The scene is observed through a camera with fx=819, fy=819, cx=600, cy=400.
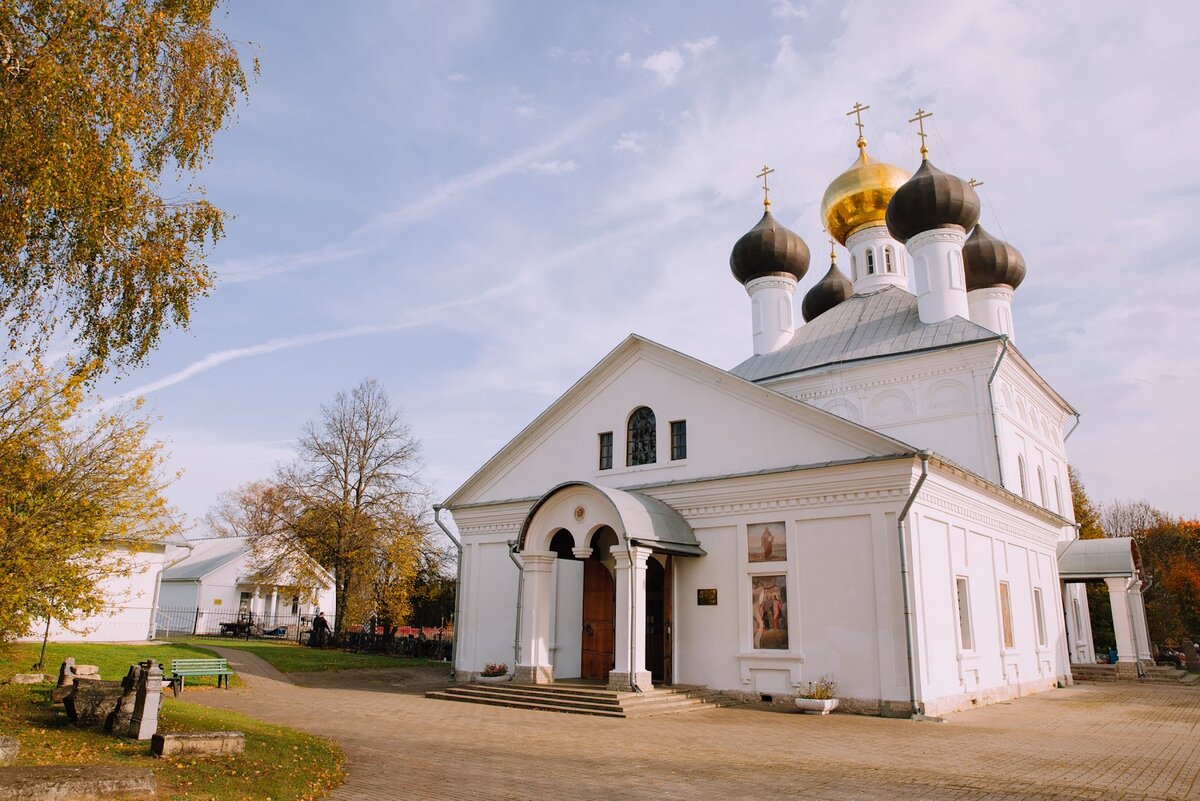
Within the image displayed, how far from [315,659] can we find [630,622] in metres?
12.8

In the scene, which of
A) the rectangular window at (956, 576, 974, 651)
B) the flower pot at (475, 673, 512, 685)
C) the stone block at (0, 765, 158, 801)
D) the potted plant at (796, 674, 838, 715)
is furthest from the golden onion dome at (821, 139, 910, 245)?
the stone block at (0, 765, 158, 801)

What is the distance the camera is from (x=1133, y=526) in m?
58.2

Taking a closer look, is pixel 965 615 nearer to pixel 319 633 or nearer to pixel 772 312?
pixel 772 312

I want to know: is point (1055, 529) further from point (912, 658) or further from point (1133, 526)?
point (1133, 526)

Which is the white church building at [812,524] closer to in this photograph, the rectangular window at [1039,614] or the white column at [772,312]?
the rectangular window at [1039,614]

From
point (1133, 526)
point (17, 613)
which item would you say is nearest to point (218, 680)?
point (17, 613)

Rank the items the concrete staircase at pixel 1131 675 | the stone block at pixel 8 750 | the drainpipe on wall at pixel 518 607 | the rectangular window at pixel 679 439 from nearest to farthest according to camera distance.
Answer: the stone block at pixel 8 750, the drainpipe on wall at pixel 518 607, the rectangular window at pixel 679 439, the concrete staircase at pixel 1131 675

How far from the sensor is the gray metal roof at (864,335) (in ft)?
74.6

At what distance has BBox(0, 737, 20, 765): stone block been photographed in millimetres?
7117

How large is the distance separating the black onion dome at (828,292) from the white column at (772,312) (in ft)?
14.4

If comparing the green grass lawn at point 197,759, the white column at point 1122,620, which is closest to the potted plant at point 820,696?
the green grass lawn at point 197,759

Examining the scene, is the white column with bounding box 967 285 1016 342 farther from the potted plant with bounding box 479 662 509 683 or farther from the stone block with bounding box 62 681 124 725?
the stone block with bounding box 62 681 124 725

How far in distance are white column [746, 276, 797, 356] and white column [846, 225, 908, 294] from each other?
8.96 ft

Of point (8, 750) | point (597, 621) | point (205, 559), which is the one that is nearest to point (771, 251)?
point (597, 621)
